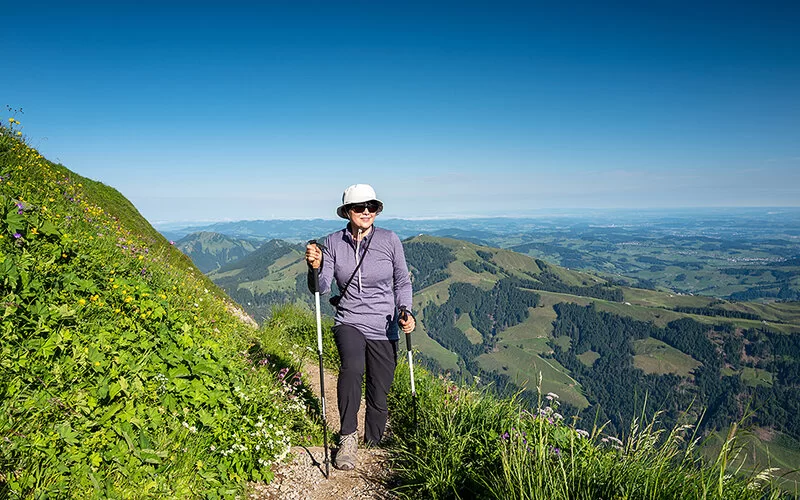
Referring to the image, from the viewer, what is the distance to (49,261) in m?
5.09

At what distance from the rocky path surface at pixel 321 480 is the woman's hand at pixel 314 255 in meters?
2.39

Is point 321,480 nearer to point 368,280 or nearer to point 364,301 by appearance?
point 364,301

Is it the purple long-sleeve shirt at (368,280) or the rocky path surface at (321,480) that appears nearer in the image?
the rocky path surface at (321,480)

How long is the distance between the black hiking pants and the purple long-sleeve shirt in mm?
135

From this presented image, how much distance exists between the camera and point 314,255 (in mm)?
5422

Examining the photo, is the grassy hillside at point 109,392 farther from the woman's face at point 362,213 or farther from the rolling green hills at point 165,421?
the woman's face at point 362,213

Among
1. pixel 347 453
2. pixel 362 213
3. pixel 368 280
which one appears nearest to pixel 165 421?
pixel 347 453

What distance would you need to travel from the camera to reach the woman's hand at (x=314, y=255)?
212 inches

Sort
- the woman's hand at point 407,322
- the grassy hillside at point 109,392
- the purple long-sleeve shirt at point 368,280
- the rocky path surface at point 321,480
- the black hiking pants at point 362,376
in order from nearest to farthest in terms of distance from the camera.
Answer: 1. the grassy hillside at point 109,392
2. the rocky path surface at point 321,480
3. the black hiking pants at point 362,376
4. the purple long-sleeve shirt at point 368,280
5. the woman's hand at point 407,322

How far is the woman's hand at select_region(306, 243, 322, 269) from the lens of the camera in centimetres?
538

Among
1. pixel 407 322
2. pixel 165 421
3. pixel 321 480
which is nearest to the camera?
pixel 165 421

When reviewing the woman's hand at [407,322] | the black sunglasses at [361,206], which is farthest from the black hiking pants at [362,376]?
the black sunglasses at [361,206]

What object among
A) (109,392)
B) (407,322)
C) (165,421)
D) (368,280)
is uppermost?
(368,280)

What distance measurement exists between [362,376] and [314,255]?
1.76 meters
